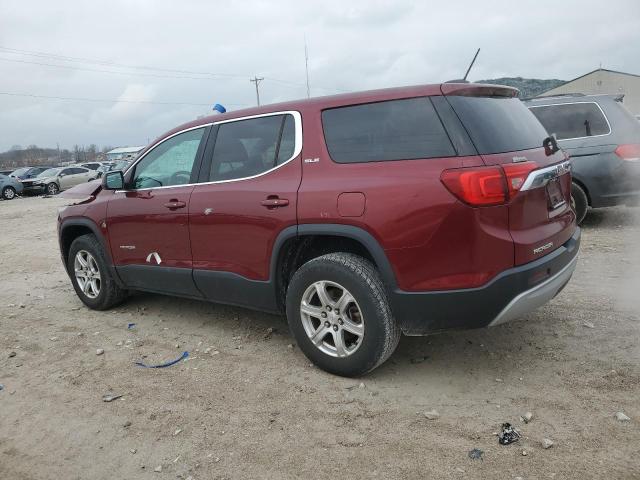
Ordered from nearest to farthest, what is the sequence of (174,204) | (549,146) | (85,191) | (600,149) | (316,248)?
1. (549,146)
2. (316,248)
3. (174,204)
4. (85,191)
5. (600,149)

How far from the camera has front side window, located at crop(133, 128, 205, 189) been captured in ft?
14.2

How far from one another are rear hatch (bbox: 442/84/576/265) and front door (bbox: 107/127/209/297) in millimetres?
2143

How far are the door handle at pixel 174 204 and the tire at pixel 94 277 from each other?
1.22 meters

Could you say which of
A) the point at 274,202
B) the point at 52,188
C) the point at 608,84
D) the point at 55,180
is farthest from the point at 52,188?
the point at 608,84

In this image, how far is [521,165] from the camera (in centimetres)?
298

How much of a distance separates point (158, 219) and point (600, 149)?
576cm

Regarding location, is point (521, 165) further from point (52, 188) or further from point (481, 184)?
point (52, 188)

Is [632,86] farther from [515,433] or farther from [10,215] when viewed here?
[515,433]

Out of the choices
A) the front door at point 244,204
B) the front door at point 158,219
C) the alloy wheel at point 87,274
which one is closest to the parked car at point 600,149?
the front door at point 244,204

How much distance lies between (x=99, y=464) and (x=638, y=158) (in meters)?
6.92

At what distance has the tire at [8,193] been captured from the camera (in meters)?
25.5

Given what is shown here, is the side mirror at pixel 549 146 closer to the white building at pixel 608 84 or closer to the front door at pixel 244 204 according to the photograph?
the front door at pixel 244 204

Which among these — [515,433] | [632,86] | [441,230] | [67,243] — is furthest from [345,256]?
[632,86]

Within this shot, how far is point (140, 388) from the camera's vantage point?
11.7ft
